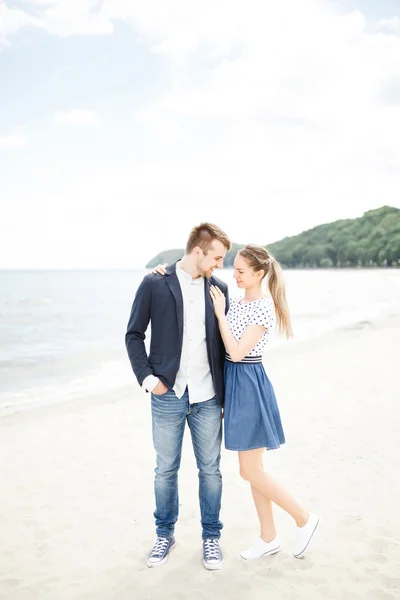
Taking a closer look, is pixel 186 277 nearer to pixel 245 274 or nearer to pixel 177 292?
pixel 177 292

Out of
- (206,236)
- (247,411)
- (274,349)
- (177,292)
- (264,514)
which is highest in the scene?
(206,236)

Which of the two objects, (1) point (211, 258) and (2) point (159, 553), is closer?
(1) point (211, 258)

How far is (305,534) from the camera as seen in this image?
11.4 feet

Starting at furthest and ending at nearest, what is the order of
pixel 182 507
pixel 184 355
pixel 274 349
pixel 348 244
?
1. pixel 348 244
2. pixel 274 349
3. pixel 182 507
4. pixel 184 355

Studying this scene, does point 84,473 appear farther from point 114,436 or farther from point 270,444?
point 270,444

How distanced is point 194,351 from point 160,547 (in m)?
1.38

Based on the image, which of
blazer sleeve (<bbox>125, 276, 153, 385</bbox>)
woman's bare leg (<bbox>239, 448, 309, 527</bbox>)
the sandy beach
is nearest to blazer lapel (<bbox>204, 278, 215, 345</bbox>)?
blazer sleeve (<bbox>125, 276, 153, 385</bbox>)

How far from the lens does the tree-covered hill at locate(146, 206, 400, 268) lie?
394 ft

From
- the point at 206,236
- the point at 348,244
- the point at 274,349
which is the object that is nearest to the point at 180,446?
the point at 206,236

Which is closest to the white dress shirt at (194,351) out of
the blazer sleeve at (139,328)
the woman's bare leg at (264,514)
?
the blazer sleeve at (139,328)

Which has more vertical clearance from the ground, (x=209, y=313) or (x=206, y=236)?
(x=206, y=236)

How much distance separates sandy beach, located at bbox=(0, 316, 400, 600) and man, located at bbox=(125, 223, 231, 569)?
41 centimetres

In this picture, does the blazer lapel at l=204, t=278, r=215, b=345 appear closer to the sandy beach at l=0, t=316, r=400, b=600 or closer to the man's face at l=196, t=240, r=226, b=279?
the man's face at l=196, t=240, r=226, b=279

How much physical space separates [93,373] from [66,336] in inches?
403
